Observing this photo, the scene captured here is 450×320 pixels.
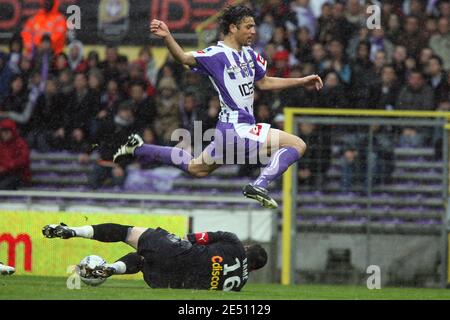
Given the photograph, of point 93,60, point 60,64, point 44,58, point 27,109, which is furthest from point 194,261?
point 44,58

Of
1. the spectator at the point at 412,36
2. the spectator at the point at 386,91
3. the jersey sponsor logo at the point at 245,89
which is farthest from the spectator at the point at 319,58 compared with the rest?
the jersey sponsor logo at the point at 245,89

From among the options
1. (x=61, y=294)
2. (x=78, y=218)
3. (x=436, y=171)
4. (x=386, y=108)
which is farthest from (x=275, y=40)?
(x=61, y=294)

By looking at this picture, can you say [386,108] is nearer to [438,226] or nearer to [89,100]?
[438,226]

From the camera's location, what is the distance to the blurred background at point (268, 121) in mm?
15406

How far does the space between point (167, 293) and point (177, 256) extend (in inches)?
20.6

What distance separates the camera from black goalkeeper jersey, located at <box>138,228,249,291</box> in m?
11.0

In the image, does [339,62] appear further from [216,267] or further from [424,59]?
[216,267]

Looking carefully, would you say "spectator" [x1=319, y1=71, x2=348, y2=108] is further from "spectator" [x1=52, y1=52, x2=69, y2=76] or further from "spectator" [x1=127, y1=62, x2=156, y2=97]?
"spectator" [x1=52, y1=52, x2=69, y2=76]

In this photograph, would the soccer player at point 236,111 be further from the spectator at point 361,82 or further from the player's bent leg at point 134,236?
the spectator at point 361,82

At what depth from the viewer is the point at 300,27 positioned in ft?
58.0

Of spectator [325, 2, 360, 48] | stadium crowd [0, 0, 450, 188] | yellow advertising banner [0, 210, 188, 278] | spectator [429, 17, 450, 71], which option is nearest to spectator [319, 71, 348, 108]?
stadium crowd [0, 0, 450, 188]

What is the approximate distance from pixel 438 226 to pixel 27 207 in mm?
5260

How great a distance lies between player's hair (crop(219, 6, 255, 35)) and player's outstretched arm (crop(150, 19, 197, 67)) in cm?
59

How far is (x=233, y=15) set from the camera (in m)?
11.8
